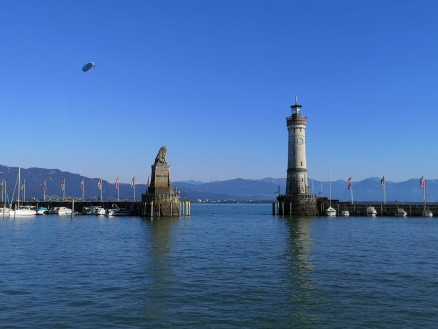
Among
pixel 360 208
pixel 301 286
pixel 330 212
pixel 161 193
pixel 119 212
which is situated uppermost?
pixel 161 193

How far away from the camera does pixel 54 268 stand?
32.6 meters

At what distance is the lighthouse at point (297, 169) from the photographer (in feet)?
353

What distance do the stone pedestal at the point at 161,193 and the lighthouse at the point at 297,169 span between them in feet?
92.8

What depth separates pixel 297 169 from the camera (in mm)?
107625

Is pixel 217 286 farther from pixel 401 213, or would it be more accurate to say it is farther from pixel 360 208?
pixel 401 213

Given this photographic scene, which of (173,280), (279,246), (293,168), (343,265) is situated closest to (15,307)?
(173,280)

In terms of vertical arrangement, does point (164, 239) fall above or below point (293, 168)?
below

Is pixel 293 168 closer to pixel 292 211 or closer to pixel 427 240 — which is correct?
pixel 292 211

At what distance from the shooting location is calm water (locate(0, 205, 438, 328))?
66.0ft

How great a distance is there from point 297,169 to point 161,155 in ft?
106

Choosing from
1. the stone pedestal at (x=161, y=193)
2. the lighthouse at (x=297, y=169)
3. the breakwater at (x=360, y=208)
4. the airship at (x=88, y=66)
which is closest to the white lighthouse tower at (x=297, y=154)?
the lighthouse at (x=297, y=169)

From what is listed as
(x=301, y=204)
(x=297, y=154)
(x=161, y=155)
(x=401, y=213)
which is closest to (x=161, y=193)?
(x=161, y=155)

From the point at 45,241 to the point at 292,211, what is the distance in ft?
229

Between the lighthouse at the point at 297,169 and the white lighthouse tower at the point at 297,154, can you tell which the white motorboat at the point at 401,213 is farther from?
the white lighthouse tower at the point at 297,154
